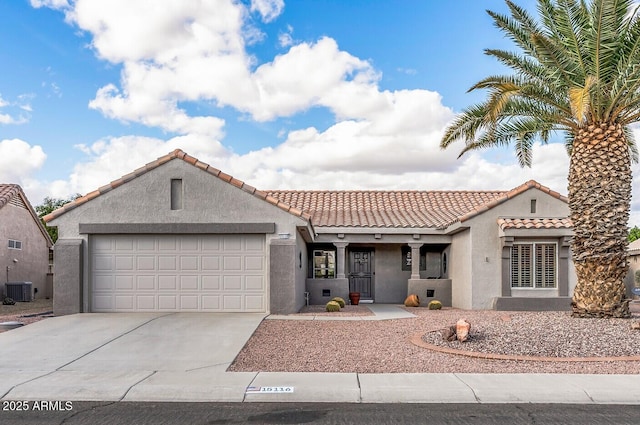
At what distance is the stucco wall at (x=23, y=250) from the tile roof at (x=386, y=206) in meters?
11.0

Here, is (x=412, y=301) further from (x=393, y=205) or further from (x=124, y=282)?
(x=124, y=282)

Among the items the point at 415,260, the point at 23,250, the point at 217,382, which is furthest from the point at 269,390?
the point at 23,250

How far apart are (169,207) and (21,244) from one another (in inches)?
512

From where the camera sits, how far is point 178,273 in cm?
1717

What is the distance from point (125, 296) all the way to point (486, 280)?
36.0 ft

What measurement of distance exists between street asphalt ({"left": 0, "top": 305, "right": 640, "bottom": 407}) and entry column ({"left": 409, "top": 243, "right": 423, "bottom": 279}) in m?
11.2

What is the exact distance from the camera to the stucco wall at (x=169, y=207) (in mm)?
17078

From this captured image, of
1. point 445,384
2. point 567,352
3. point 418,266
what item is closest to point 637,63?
point 567,352

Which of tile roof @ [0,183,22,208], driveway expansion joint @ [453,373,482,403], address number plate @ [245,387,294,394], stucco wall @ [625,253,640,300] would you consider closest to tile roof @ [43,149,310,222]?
driveway expansion joint @ [453,373,482,403]

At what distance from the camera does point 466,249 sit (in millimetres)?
20297

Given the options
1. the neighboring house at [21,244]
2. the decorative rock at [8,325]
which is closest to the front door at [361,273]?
the decorative rock at [8,325]

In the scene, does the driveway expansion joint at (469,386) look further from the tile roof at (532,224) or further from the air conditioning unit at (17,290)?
the air conditioning unit at (17,290)

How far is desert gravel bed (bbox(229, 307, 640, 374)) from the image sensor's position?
1006 cm

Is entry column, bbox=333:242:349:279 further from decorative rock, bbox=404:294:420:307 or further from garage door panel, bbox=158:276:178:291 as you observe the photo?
garage door panel, bbox=158:276:178:291
